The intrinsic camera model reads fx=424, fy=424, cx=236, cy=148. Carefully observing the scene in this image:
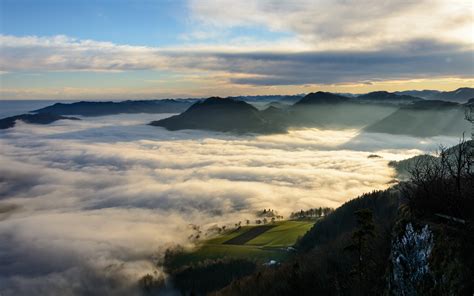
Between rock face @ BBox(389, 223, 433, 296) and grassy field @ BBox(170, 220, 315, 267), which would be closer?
rock face @ BBox(389, 223, 433, 296)

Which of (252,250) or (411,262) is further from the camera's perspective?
(252,250)

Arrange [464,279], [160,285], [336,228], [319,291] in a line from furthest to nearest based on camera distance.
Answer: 1. [160,285]
2. [336,228]
3. [319,291]
4. [464,279]

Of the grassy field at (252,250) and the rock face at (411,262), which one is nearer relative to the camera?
the rock face at (411,262)

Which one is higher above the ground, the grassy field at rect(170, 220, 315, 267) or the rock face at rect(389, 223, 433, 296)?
the rock face at rect(389, 223, 433, 296)

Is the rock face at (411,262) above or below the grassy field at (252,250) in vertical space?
above

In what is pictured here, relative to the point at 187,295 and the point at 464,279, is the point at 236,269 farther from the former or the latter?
the point at 464,279

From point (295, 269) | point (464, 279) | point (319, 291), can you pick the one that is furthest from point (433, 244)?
point (295, 269)

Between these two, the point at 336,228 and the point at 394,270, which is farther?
the point at 336,228

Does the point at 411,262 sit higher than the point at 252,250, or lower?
higher
